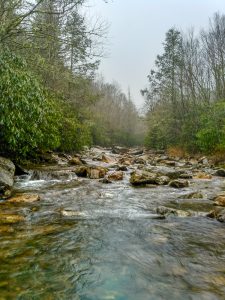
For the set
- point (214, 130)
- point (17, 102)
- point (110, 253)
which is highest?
point (17, 102)

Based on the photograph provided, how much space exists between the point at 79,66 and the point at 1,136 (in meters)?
14.4

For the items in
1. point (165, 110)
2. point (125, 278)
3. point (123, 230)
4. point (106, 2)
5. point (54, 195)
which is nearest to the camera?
point (125, 278)

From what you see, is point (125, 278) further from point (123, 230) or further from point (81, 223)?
point (81, 223)

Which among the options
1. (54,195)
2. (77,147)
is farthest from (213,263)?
(77,147)

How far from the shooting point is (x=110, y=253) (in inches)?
160

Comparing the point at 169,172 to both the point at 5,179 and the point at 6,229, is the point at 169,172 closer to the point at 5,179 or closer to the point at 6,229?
the point at 5,179

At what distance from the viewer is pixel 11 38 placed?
9.88 metres

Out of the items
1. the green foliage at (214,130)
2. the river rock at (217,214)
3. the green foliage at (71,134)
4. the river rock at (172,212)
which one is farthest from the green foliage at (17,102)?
the green foliage at (214,130)

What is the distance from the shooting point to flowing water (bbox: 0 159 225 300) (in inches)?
123

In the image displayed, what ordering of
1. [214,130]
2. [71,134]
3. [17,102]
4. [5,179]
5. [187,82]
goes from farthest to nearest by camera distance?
1. [187,82]
2. [71,134]
3. [214,130]
4. [17,102]
5. [5,179]

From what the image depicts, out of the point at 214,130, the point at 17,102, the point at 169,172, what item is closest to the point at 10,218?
the point at 17,102

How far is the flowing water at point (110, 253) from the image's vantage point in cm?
312

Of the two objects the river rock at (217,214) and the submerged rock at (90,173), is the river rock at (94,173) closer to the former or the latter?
the submerged rock at (90,173)

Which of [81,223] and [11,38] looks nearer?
[81,223]
